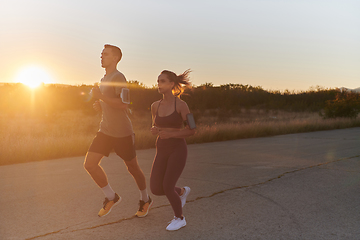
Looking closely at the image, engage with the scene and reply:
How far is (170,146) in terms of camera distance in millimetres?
3971

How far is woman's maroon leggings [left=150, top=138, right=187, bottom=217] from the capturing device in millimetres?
3893

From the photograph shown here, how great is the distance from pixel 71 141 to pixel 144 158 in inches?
125

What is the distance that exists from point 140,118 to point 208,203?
26.6 metres

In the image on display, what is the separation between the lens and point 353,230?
4.09m

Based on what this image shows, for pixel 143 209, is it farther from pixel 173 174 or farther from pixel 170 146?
pixel 170 146

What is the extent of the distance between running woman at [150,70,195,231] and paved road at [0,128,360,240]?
0.39m

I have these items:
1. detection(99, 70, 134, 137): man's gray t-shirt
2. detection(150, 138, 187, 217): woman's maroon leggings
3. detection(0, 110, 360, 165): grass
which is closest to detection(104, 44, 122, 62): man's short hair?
detection(99, 70, 134, 137): man's gray t-shirt

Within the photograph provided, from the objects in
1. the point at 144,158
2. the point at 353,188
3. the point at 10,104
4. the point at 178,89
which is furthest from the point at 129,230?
the point at 10,104

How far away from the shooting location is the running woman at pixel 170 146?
3.89m

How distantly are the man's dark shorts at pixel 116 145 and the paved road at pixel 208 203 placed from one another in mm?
857

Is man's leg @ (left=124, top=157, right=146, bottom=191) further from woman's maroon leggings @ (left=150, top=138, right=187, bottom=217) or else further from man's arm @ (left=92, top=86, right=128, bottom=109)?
man's arm @ (left=92, top=86, right=128, bottom=109)

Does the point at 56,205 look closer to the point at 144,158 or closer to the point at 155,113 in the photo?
the point at 155,113

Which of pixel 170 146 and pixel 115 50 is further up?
pixel 115 50

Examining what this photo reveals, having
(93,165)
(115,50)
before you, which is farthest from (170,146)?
(115,50)
